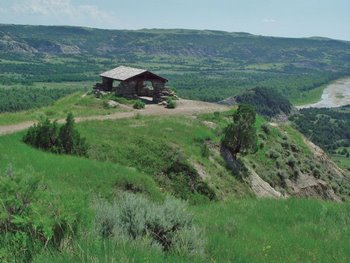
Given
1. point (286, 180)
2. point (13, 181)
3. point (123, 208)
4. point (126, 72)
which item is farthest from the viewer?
point (126, 72)

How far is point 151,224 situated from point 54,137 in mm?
14554

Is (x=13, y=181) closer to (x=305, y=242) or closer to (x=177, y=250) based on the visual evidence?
(x=177, y=250)

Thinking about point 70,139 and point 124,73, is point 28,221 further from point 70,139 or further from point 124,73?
point 124,73

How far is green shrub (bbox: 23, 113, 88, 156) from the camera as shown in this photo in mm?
22141

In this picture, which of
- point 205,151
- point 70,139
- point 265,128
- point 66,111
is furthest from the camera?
point 265,128

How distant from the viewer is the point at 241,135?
30.2 metres

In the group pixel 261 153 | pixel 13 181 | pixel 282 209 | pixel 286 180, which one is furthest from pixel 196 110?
pixel 13 181

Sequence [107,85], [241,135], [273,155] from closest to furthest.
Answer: [241,135]
[273,155]
[107,85]

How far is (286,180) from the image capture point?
111 ft

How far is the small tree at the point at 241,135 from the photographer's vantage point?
3016 centimetres

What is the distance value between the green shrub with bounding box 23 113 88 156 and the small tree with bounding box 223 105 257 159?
1155cm

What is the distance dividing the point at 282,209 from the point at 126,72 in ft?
110

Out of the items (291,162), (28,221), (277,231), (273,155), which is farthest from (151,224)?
(291,162)

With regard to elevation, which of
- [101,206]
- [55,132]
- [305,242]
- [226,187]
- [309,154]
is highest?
[101,206]
